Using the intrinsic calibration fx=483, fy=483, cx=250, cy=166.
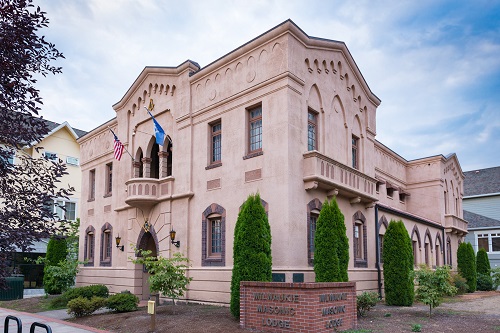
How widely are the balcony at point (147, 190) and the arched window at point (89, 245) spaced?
705cm

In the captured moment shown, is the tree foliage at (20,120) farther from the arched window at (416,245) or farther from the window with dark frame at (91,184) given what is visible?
the arched window at (416,245)

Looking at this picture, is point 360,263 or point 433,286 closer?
point 433,286

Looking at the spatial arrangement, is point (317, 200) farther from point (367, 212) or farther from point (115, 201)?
point (115, 201)

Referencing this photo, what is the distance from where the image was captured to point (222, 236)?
1797 centimetres

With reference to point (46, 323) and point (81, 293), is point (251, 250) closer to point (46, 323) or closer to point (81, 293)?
point (46, 323)

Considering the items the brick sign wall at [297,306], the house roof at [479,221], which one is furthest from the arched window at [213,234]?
the house roof at [479,221]

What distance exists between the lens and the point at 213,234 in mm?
18812

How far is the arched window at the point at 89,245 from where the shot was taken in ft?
88.2

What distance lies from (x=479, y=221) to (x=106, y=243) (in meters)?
31.1

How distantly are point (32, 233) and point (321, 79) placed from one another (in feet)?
46.4

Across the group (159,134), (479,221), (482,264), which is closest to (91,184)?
(159,134)

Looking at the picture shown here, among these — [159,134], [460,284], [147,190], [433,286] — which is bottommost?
[460,284]

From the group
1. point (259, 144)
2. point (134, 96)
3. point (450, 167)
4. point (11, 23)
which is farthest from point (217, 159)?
point (450, 167)

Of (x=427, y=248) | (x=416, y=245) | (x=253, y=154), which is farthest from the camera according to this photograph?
(x=427, y=248)
